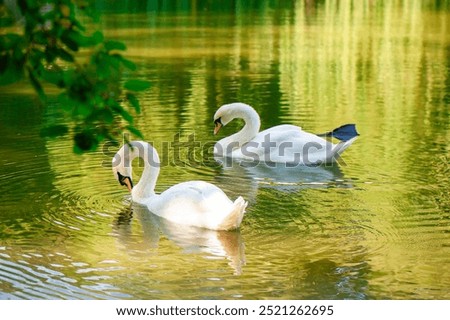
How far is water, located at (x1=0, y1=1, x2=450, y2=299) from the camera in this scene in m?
7.31

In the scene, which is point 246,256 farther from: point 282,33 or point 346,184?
point 282,33

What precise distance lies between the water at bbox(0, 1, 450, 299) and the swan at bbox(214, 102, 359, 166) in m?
0.22

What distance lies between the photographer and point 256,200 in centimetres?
954

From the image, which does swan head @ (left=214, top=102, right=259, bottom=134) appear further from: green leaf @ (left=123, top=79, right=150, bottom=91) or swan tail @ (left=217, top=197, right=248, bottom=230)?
green leaf @ (left=123, top=79, right=150, bottom=91)

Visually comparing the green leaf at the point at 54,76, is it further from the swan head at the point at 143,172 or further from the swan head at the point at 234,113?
the swan head at the point at 234,113

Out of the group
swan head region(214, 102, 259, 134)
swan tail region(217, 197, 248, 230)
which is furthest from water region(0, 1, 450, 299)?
swan head region(214, 102, 259, 134)

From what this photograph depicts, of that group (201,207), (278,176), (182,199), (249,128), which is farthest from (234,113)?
(201,207)

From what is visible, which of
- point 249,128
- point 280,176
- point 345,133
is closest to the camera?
point 280,176

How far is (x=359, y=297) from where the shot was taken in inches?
272

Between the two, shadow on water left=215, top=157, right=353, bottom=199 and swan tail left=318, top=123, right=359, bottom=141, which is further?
swan tail left=318, top=123, right=359, bottom=141

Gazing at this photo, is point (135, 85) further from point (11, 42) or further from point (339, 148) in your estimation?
point (339, 148)

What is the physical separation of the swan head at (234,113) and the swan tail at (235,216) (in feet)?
12.4

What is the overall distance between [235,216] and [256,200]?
136 cm
